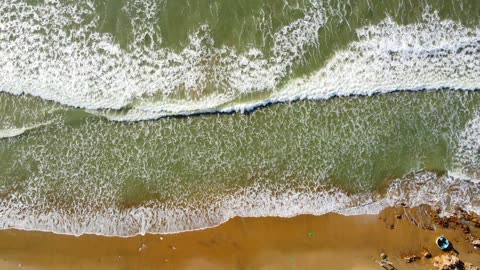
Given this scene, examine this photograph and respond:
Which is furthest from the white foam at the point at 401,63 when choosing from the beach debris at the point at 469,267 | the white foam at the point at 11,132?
the white foam at the point at 11,132

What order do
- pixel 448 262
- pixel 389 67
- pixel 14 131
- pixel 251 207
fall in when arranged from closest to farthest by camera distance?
pixel 448 262 → pixel 251 207 → pixel 389 67 → pixel 14 131

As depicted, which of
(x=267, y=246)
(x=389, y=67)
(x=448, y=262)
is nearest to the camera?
(x=448, y=262)

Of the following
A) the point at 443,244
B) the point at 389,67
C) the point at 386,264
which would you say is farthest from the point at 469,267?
the point at 389,67

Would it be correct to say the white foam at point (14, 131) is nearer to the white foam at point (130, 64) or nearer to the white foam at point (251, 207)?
the white foam at point (130, 64)

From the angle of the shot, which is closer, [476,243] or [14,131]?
[476,243]

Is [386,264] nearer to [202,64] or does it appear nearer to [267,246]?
[267,246]

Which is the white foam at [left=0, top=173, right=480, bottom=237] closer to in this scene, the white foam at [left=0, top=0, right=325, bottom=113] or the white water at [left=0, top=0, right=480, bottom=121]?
the white water at [left=0, top=0, right=480, bottom=121]

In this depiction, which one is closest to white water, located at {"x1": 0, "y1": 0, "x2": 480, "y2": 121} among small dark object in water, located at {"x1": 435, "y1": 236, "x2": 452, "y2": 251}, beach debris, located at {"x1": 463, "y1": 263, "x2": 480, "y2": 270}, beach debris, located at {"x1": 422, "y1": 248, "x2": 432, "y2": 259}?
small dark object in water, located at {"x1": 435, "y1": 236, "x2": 452, "y2": 251}

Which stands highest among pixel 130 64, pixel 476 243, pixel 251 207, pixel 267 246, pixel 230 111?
pixel 130 64
